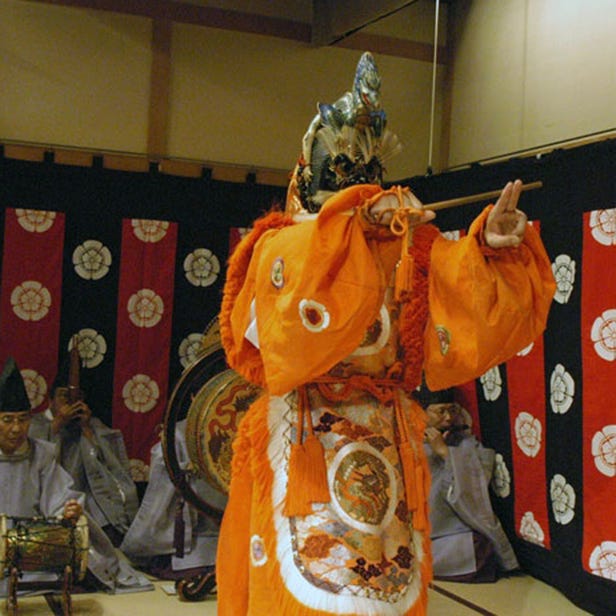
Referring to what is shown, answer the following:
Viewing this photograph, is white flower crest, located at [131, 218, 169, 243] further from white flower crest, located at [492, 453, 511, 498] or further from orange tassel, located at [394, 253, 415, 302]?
orange tassel, located at [394, 253, 415, 302]

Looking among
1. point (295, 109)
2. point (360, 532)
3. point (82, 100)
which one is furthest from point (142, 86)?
point (360, 532)

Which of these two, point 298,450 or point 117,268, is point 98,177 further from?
point 298,450

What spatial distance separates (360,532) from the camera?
2096mm

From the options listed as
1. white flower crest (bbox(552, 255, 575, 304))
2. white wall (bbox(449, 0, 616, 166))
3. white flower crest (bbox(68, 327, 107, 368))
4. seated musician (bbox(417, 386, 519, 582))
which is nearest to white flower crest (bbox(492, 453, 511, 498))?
seated musician (bbox(417, 386, 519, 582))

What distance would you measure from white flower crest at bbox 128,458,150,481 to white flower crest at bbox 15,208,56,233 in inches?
55.9

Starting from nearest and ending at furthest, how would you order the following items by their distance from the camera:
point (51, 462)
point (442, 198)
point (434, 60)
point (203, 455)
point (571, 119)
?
point (203, 455), point (51, 462), point (571, 119), point (442, 198), point (434, 60)

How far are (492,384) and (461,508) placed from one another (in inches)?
25.7

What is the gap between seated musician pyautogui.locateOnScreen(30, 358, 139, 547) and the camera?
504 centimetres

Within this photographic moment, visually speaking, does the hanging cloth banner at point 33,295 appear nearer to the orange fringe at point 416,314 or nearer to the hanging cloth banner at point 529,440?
the hanging cloth banner at point 529,440

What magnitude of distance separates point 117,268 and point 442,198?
1906 mm

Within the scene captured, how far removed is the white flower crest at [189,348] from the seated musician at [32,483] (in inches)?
54.1

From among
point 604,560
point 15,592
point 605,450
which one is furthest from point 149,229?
point 604,560

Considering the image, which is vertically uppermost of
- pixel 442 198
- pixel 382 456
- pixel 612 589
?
pixel 442 198

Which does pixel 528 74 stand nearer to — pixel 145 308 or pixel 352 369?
pixel 145 308
